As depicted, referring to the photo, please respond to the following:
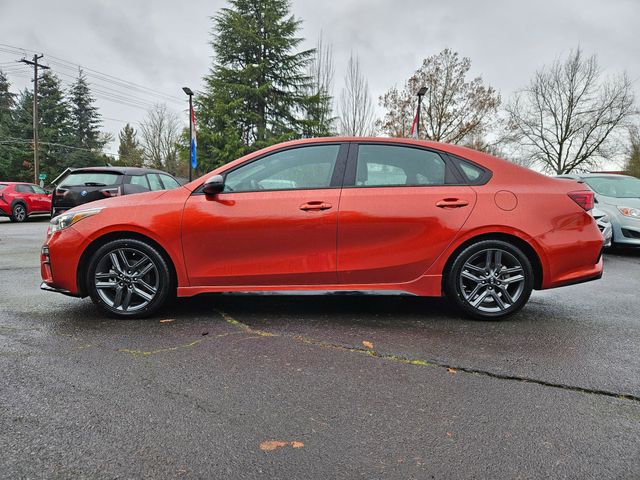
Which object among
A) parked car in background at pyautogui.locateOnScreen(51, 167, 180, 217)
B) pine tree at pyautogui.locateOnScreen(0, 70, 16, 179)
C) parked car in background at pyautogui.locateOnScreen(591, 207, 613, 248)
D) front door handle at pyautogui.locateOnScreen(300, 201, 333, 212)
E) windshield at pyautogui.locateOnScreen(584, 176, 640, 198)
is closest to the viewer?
front door handle at pyautogui.locateOnScreen(300, 201, 333, 212)

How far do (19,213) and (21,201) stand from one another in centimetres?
46

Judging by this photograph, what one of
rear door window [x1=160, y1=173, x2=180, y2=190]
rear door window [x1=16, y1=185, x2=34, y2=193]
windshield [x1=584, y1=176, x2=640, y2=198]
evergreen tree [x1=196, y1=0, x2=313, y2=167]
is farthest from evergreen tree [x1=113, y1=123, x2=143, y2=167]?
windshield [x1=584, y1=176, x2=640, y2=198]

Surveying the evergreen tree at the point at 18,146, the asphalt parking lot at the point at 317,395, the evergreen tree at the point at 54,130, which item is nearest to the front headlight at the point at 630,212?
the asphalt parking lot at the point at 317,395

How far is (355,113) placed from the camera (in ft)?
82.7

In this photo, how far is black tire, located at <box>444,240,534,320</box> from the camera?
11.9 feet

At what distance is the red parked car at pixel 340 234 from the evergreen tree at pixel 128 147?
188 feet

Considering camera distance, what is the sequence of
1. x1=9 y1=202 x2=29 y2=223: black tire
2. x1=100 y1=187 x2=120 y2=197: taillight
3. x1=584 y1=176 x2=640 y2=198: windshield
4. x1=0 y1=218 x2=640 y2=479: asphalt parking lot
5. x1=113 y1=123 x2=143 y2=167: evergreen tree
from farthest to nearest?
x1=113 y1=123 x2=143 y2=167: evergreen tree, x1=9 y1=202 x2=29 y2=223: black tire, x1=100 y1=187 x2=120 y2=197: taillight, x1=584 y1=176 x2=640 y2=198: windshield, x1=0 y1=218 x2=640 y2=479: asphalt parking lot

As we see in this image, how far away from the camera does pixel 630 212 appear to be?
25.8ft

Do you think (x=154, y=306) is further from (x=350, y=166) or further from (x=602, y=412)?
(x=602, y=412)

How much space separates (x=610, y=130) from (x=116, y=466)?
1617 inches

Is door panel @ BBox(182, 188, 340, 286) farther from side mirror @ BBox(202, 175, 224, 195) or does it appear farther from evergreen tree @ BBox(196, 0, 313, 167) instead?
evergreen tree @ BBox(196, 0, 313, 167)

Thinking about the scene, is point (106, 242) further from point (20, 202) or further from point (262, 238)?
point (20, 202)

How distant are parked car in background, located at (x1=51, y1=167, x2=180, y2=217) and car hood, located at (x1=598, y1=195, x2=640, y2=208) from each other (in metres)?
9.04

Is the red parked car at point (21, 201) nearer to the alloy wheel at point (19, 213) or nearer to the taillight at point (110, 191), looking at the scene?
the alloy wheel at point (19, 213)
